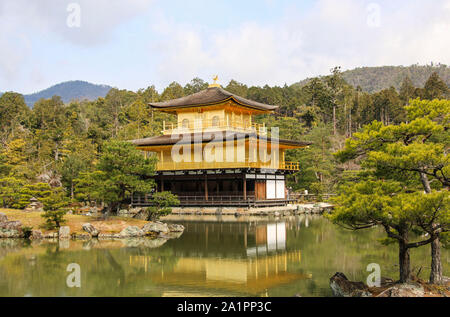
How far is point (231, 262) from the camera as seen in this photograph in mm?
13461

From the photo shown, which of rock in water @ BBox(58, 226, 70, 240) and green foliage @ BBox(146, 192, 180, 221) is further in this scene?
green foliage @ BBox(146, 192, 180, 221)

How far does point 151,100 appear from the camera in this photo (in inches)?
2603

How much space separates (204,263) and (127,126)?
149 feet

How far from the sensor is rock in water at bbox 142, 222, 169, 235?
64.1 ft

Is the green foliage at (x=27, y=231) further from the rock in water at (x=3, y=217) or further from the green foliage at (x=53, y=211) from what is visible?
the rock in water at (x=3, y=217)

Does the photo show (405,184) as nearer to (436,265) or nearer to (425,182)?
(425,182)

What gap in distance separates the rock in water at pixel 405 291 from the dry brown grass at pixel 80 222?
1361 centimetres

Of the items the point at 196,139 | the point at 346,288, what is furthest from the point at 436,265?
the point at 196,139

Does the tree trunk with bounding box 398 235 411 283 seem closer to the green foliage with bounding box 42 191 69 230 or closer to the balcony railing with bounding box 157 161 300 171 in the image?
the green foliage with bounding box 42 191 69 230

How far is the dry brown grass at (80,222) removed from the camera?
1967cm

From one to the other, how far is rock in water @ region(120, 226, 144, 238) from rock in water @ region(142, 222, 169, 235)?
23cm

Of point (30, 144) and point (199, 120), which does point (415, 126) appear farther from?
point (30, 144)

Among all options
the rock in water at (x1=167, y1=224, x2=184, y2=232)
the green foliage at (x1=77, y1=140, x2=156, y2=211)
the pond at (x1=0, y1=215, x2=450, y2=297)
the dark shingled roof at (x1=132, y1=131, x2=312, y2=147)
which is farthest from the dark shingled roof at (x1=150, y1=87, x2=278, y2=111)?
the pond at (x1=0, y1=215, x2=450, y2=297)
